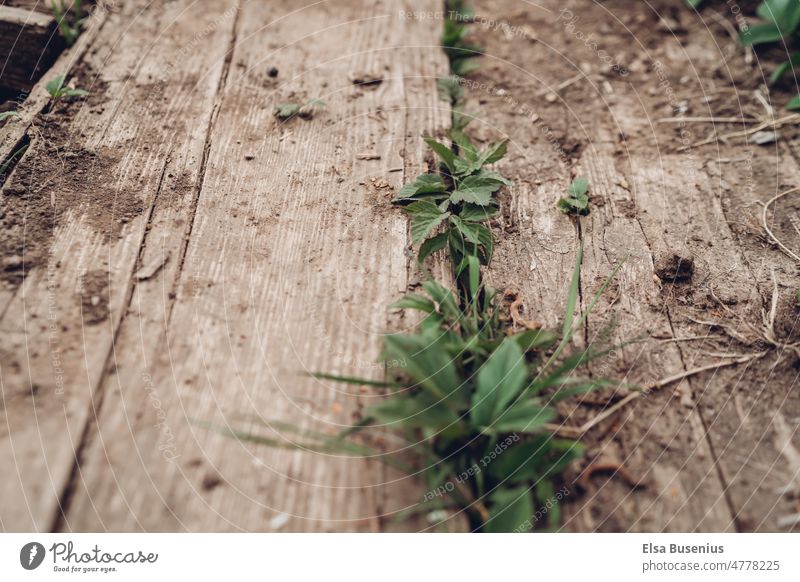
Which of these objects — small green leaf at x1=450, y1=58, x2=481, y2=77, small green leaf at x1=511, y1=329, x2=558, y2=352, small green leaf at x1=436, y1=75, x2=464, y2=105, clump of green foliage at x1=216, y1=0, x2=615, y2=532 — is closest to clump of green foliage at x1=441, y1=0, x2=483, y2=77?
small green leaf at x1=450, y1=58, x2=481, y2=77

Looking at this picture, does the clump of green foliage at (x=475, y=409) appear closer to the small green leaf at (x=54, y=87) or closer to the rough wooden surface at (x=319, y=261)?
the rough wooden surface at (x=319, y=261)

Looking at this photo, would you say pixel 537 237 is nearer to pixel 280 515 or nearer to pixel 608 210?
pixel 608 210

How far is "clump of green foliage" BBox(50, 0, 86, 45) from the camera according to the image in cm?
169

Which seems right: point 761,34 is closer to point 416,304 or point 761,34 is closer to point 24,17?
point 416,304

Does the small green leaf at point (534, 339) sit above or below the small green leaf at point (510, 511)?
above

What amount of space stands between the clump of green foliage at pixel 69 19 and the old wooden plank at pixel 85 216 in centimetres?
8

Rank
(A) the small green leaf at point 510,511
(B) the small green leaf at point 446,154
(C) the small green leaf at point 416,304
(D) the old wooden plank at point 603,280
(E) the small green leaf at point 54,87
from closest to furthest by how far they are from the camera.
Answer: (A) the small green leaf at point 510,511 → (D) the old wooden plank at point 603,280 → (C) the small green leaf at point 416,304 → (B) the small green leaf at point 446,154 → (E) the small green leaf at point 54,87

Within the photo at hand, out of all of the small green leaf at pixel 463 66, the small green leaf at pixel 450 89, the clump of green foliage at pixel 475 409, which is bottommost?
the clump of green foliage at pixel 475 409

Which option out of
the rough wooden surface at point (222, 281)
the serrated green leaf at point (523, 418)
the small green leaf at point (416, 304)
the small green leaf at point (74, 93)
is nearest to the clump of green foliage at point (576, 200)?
the rough wooden surface at point (222, 281)

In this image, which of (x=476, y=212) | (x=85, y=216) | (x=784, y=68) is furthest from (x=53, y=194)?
(x=784, y=68)

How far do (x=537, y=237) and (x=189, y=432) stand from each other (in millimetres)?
990

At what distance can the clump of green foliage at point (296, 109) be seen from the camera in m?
1.59

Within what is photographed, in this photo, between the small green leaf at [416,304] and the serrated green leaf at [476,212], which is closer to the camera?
the small green leaf at [416,304]
